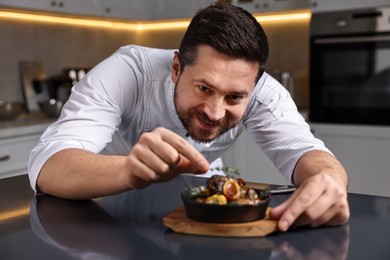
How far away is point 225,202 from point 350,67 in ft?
7.19

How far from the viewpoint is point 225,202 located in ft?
2.90

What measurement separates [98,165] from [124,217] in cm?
15

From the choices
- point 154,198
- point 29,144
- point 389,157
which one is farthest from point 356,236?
point 29,144

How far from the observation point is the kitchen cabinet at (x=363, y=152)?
2.71 m

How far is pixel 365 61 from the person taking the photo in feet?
9.16

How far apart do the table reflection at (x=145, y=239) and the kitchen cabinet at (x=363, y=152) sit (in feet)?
6.38

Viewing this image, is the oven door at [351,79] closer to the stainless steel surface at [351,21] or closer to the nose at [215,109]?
the stainless steel surface at [351,21]

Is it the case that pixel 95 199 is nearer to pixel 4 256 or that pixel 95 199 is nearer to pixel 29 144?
pixel 4 256

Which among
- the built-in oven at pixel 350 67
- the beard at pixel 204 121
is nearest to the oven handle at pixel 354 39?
the built-in oven at pixel 350 67

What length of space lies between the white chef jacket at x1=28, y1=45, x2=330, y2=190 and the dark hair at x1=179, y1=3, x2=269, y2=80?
25cm

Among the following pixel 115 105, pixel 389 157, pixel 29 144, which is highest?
pixel 115 105

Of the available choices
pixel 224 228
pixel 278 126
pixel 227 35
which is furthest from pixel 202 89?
pixel 224 228

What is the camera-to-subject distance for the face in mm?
1188

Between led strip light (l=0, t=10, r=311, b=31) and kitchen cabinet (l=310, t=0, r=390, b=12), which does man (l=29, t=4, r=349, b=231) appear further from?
led strip light (l=0, t=10, r=311, b=31)
